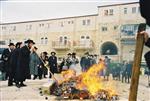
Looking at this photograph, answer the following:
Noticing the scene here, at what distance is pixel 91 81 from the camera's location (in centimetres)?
1156

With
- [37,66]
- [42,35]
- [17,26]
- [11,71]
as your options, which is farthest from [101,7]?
[11,71]

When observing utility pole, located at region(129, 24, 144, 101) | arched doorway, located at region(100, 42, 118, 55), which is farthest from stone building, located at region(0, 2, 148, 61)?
utility pole, located at region(129, 24, 144, 101)

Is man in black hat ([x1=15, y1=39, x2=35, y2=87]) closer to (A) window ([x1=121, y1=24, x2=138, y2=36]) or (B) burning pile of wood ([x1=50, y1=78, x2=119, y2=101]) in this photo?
(B) burning pile of wood ([x1=50, y1=78, x2=119, y2=101])

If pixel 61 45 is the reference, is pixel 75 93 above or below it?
below

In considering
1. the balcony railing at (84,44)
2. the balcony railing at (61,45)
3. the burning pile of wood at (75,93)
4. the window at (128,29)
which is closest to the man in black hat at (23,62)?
the burning pile of wood at (75,93)

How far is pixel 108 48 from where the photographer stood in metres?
51.1

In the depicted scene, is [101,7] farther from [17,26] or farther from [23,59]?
[23,59]

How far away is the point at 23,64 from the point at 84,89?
3.57 m

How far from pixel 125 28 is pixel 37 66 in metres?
31.1

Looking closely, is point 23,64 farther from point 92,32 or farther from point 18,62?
point 92,32

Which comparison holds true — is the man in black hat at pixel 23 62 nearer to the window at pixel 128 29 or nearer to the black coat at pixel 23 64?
the black coat at pixel 23 64

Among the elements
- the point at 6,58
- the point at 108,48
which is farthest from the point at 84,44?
the point at 6,58

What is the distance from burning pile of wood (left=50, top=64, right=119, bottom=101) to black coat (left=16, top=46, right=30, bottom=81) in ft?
8.15

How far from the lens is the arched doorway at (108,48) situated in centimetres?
4986
